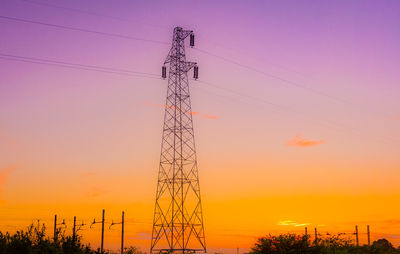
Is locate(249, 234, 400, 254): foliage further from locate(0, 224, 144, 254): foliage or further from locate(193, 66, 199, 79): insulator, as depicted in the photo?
locate(193, 66, 199, 79): insulator

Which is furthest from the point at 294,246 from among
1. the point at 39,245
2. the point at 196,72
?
the point at 196,72

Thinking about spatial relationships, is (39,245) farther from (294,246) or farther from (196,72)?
(196,72)

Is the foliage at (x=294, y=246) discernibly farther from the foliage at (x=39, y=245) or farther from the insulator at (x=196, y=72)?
the insulator at (x=196, y=72)

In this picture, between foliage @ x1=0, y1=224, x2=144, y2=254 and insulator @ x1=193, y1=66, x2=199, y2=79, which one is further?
insulator @ x1=193, y1=66, x2=199, y2=79

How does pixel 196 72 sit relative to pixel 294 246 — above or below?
above

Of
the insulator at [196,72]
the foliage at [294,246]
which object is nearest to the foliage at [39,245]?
the foliage at [294,246]

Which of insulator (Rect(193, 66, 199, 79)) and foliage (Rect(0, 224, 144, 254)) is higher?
insulator (Rect(193, 66, 199, 79))

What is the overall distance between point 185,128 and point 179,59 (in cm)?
886

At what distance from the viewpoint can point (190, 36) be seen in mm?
69188

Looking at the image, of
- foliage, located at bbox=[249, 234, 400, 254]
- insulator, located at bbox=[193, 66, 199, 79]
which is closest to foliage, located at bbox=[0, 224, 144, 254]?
foliage, located at bbox=[249, 234, 400, 254]

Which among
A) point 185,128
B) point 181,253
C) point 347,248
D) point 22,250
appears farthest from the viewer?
point 185,128

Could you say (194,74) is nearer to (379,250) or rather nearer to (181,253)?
(181,253)

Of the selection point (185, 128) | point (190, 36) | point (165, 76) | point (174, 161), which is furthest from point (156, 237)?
point (190, 36)

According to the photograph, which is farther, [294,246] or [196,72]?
[196,72]
